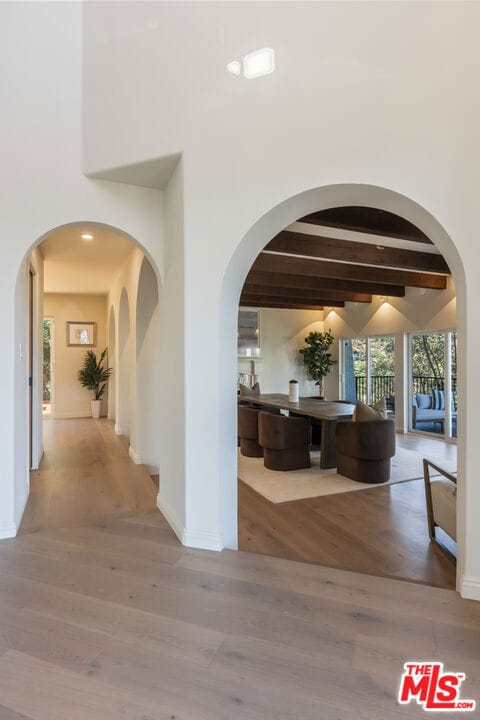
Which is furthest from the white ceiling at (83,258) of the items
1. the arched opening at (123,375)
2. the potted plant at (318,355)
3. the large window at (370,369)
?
the large window at (370,369)

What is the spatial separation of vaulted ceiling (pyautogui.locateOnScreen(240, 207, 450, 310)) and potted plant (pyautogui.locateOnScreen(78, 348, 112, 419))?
3.53 metres

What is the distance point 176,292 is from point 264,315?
7652 mm

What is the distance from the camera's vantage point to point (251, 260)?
2.73 meters

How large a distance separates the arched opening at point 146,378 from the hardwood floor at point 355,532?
1230 mm

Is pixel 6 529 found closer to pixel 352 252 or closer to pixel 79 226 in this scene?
pixel 79 226

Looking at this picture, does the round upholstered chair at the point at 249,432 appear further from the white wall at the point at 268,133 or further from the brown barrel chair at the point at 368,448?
the white wall at the point at 268,133

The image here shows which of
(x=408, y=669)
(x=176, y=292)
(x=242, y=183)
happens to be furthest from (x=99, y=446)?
(x=408, y=669)

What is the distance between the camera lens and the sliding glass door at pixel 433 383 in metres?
7.09

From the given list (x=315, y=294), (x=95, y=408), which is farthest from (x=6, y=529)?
(x=315, y=294)

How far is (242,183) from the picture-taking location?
249cm

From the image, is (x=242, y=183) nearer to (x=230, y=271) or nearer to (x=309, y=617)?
(x=230, y=271)

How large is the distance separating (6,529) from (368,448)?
11.2 feet

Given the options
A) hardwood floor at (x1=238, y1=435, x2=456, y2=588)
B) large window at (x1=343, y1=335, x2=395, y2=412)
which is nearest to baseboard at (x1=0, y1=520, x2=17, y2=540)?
hardwood floor at (x1=238, y1=435, x2=456, y2=588)

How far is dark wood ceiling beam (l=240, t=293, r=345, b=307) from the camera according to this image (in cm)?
905
